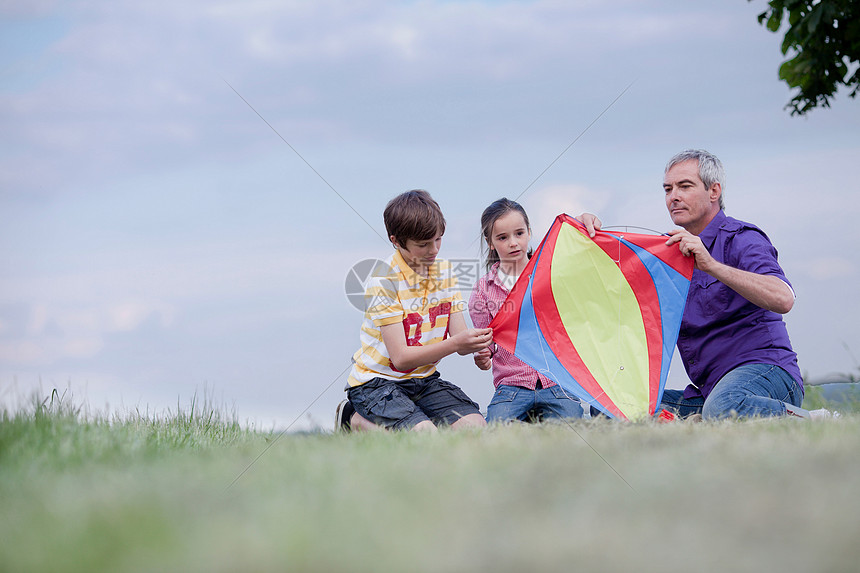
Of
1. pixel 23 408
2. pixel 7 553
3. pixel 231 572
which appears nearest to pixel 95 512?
pixel 7 553

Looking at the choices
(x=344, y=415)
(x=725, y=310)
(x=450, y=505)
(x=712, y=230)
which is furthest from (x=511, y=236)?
(x=450, y=505)

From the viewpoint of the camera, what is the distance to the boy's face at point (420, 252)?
4227 millimetres

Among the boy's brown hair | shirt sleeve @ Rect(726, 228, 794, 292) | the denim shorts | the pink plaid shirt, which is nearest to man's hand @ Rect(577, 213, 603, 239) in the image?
the pink plaid shirt

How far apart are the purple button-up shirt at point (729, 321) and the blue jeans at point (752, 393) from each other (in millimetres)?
77

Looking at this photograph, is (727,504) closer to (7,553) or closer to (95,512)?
(95,512)

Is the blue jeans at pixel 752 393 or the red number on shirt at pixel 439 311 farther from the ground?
the red number on shirt at pixel 439 311

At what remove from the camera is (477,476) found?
223 cm

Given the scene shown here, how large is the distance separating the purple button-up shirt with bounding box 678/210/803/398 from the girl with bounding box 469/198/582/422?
809 millimetres

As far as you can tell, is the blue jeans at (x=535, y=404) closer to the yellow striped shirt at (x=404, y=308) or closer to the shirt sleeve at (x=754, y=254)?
the yellow striped shirt at (x=404, y=308)

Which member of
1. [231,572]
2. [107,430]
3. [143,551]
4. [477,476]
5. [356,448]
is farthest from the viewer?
[107,430]

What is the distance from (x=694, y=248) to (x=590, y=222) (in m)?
0.66

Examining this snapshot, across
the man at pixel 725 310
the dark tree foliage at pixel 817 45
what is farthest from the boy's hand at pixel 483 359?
the dark tree foliage at pixel 817 45

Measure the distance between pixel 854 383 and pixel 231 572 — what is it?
598cm

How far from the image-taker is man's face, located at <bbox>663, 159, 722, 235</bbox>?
438 centimetres
